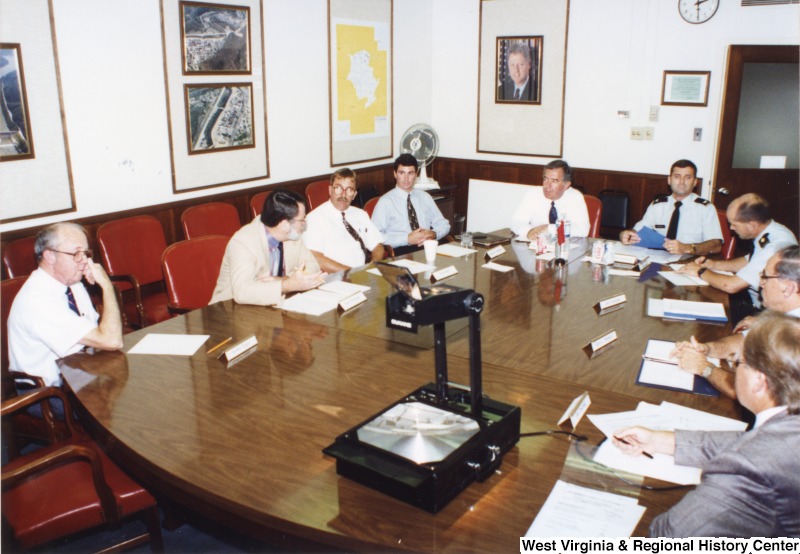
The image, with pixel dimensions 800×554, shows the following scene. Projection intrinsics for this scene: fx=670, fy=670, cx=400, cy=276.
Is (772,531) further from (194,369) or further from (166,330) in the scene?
(166,330)

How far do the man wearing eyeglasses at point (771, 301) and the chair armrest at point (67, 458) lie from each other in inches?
82.0

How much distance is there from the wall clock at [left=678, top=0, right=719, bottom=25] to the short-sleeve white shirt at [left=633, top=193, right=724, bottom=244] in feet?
6.87

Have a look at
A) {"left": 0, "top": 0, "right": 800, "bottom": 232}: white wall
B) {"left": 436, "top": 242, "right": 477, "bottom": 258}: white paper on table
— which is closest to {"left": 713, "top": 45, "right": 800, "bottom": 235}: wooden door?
{"left": 0, "top": 0, "right": 800, "bottom": 232}: white wall

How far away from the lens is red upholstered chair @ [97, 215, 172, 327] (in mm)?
4340

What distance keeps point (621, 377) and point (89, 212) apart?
3.88 meters

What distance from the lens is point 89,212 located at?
4.75 metres

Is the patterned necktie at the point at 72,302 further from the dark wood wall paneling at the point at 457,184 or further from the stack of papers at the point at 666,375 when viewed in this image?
the stack of papers at the point at 666,375

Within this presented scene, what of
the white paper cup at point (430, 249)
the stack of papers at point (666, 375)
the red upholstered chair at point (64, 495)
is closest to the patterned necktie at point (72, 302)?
the red upholstered chair at point (64, 495)

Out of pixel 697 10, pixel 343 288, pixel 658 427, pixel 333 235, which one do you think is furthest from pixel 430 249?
pixel 697 10

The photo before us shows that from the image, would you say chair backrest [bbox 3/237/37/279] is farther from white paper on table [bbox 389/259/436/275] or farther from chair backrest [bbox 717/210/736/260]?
chair backrest [bbox 717/210/736/260]

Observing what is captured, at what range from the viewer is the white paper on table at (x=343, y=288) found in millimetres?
3443

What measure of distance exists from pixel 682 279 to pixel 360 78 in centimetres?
425

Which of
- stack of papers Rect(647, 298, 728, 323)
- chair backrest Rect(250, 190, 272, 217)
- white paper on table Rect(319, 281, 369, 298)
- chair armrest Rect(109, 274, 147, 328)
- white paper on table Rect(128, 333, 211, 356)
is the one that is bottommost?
chair armrest Rect(109, 274, 147, 328)

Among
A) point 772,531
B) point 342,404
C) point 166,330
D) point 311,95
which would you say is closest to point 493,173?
point 311,95
